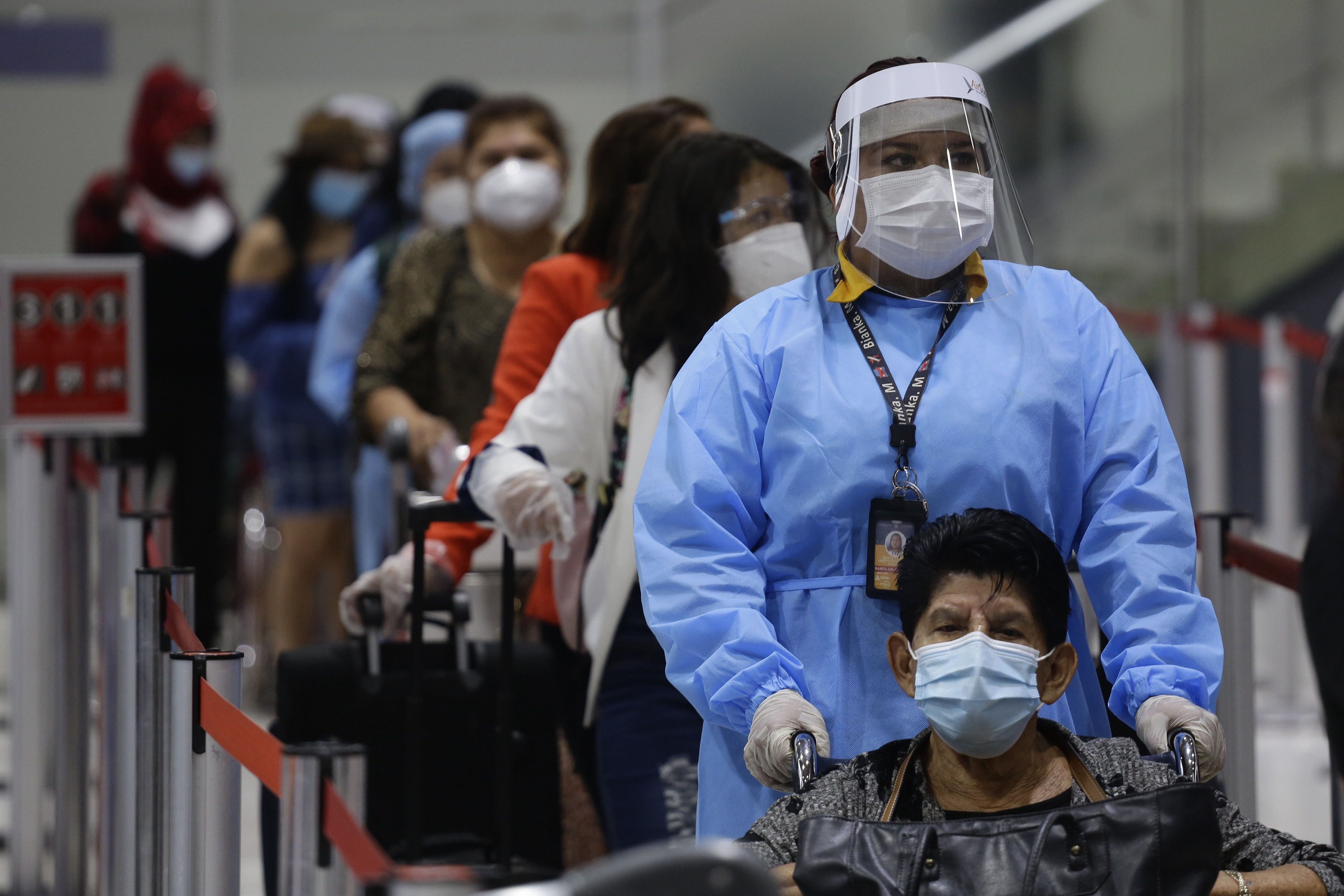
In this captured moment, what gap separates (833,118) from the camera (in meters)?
2.58

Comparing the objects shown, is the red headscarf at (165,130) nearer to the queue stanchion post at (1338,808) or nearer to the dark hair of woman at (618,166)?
the dark hair of woman at (618,166)

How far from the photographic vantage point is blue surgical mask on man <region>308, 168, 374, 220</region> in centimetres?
638

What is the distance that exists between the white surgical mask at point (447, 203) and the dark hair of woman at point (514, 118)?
2.17ft

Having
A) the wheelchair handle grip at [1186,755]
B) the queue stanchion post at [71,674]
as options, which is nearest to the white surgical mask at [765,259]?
the wheelchair handle grip at [1186,755]

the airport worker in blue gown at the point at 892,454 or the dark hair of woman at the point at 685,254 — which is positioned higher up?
the dark hair of woman at the point at 685,254

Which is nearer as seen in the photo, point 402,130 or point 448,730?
point 448,730

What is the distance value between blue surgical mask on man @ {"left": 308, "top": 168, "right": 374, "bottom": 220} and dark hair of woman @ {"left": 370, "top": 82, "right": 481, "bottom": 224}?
1.64ft

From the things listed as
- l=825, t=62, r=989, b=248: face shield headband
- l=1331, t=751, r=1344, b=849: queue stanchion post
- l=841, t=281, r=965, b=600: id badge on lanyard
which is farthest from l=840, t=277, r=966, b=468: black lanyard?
l=1331, t=751, r=1344, b=849: queue stanchion post

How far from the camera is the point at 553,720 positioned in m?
3.44

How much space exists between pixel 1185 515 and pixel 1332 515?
2.89 ft

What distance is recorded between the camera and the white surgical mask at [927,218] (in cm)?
241

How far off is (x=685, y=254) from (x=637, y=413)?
270mm

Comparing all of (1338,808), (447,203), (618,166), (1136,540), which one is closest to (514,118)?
(447,203)

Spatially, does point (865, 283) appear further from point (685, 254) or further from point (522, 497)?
point (522, 497)
